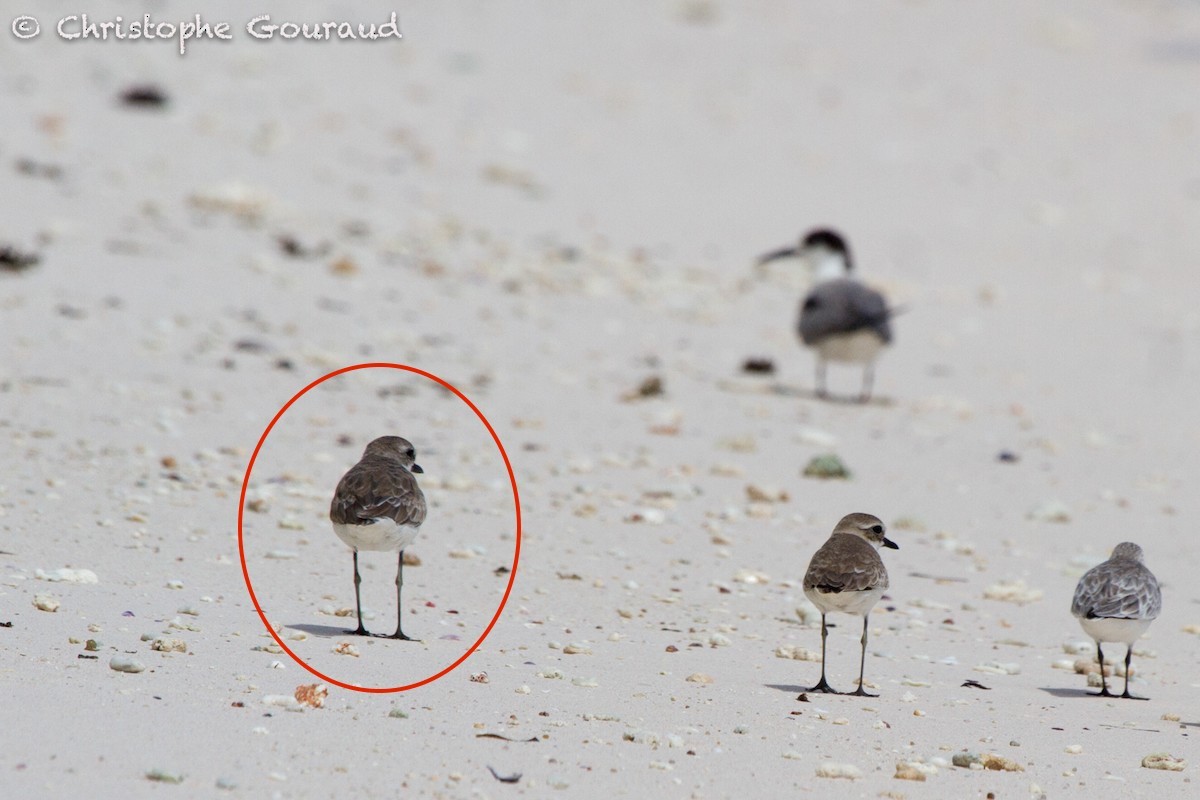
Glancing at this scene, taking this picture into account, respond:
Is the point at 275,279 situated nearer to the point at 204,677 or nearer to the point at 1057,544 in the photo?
the point at 1057,544

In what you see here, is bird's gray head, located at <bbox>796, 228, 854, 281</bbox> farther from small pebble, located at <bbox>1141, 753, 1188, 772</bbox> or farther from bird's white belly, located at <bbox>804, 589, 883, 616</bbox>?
small pebble, located at <bbox>1141, 753, 1188, 772</bbox>

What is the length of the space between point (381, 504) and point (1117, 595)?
3302mm

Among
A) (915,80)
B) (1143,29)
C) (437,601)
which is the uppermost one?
(1143,29)

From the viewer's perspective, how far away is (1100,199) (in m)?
21.3

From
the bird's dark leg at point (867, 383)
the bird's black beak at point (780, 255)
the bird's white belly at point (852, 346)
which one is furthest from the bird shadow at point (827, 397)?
the bird's black beak at point (780, 255)

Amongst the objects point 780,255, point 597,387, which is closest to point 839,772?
point 597,387

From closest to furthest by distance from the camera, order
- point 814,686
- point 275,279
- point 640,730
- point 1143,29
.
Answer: point 640,730, point 814,686, point 275,279, point 1143,29

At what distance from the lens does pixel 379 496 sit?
16.5 feet

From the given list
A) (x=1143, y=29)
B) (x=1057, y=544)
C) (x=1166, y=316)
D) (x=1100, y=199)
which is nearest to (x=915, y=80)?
(x=1100, y=199)

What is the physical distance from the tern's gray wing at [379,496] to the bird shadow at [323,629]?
2.20ft

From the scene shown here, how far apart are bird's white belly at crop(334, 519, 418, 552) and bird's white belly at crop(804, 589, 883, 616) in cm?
184

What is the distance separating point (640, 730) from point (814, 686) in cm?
119

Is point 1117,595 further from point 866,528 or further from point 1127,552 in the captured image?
point 866,528

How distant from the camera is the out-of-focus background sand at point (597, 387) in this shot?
546 centimetres
